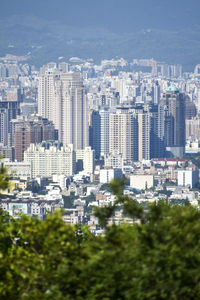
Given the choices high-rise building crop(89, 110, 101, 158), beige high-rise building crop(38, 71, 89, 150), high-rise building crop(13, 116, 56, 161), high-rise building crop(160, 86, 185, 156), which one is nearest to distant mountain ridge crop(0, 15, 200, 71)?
high-rise building crop(160, 86, 185, 156)

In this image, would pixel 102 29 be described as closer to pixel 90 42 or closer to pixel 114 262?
pixel 90 42

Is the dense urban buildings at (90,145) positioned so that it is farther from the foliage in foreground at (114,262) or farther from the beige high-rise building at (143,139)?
the foliage in foreground at (114,262)

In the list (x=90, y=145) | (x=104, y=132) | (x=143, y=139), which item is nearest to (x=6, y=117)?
(x=90, y=145)

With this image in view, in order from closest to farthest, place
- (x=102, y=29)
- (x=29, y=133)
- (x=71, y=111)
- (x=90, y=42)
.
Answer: (x=29, y=133) → (x=71, y=111) → (x=90, y=42) → (x=102, y=29)

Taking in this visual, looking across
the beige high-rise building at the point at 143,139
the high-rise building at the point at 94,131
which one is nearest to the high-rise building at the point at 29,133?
the high-rise building at the point at 94,131

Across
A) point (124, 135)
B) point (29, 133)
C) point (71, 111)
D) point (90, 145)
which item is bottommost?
point (90, 145)

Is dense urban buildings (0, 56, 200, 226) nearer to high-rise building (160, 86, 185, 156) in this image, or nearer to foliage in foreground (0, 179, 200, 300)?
high-rise building (160, 86, 185, 156)

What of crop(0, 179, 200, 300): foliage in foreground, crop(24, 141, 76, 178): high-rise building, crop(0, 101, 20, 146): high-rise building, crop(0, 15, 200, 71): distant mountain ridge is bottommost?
crop(24, 141, 76, 178): high-rise building
